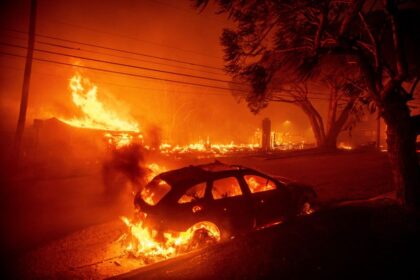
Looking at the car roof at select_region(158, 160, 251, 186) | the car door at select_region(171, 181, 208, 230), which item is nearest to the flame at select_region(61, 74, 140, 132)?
the car roof at select_region(158, 160, 251, 186)

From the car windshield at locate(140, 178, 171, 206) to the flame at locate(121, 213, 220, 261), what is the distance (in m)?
0.30

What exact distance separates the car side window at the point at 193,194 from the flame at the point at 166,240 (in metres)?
0.46

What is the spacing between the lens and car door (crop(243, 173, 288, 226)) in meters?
5.93

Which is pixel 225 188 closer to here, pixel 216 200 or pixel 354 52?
pixel 216 200

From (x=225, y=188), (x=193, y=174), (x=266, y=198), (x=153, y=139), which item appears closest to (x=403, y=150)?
(x=266, y=198)

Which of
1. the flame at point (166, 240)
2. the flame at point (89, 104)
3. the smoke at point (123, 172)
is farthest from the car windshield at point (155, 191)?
the flame at point (89, 104)

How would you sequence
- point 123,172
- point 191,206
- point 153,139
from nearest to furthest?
point 191,206
point 123,172
point 153,139

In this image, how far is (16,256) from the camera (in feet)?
17.4

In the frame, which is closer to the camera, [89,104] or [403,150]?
[403,150]

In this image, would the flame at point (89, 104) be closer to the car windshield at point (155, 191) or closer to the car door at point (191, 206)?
the car windshield at point (155, 191)

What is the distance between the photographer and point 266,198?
6.10 meters

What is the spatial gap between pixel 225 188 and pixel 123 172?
29.8ft

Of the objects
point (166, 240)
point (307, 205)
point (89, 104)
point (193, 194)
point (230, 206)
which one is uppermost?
point (89, 104)

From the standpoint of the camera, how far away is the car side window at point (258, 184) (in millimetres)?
6184
